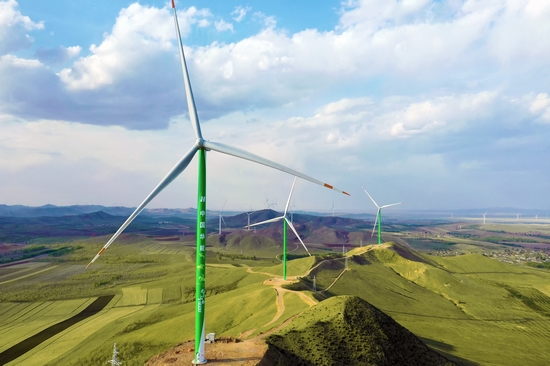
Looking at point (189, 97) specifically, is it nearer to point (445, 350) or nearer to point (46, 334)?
point (445, 350)

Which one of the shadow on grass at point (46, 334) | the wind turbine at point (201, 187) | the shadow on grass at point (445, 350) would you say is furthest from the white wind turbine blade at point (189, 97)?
the shadow on grass at point (46, 334)

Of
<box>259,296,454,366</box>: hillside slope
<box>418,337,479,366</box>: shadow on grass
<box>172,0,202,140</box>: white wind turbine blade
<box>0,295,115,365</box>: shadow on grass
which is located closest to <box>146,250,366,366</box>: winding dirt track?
<box>259,296,454,366</box>: hillside slope

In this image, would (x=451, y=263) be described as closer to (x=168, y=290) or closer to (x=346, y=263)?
(x=346, y=263)

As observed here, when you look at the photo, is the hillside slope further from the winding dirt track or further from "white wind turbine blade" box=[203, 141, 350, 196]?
"white wind turbine blade" box=[203, 141, 350, 196]

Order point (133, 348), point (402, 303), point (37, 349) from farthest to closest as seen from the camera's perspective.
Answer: point (402, 303) < point (37, 349) < point (133, 348)

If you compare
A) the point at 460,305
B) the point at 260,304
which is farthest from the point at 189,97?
the point at 460,305

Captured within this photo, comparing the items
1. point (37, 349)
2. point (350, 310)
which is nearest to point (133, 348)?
point (37, 349)
